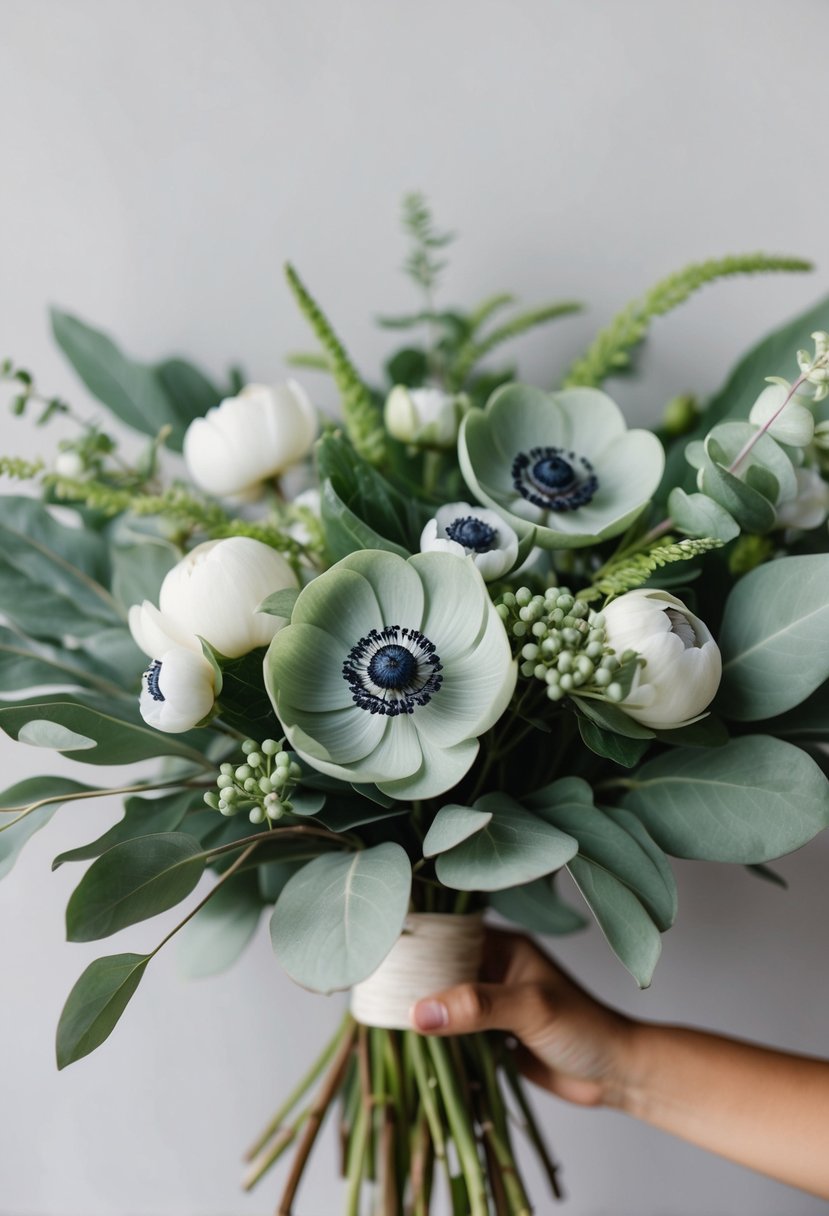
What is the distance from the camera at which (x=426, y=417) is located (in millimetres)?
765

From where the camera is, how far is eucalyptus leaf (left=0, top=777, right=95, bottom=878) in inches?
23.0

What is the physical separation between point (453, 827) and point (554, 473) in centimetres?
27

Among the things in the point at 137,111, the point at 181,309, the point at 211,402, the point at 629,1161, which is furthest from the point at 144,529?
the point at 629,1161

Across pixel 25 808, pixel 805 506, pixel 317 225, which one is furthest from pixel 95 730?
pixel 317 225

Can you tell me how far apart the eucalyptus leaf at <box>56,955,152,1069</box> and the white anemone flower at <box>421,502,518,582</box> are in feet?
0.94

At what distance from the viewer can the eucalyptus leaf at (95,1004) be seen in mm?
531

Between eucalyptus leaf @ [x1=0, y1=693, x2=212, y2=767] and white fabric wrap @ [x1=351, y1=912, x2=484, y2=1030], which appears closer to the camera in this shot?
eucalyptus leaf @ [x1=0, y1=693, x2=212, y2=767]

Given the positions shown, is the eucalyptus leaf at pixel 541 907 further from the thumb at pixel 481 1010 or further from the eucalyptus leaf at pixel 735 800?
the eucalyptus leaf at pixel 735 800

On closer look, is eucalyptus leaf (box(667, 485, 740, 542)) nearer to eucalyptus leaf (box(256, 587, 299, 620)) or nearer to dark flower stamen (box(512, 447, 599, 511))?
dark flower stamen (box(512, 447, 599, 511))

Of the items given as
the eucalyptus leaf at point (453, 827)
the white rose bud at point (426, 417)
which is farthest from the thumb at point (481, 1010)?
the white rose bud at point (426, 417)

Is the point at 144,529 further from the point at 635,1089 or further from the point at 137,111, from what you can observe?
the point at 635,1089

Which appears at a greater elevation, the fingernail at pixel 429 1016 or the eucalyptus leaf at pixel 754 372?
the eucalyptus leaf at pixel 754 372

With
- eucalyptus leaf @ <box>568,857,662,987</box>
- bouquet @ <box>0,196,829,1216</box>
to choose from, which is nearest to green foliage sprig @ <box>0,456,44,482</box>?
bouquet @ <box>0,196,829,1216</box>

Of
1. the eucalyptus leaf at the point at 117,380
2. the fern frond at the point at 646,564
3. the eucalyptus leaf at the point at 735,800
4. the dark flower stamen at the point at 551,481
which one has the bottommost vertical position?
the eucalyptus leaf at the point at 735,800
